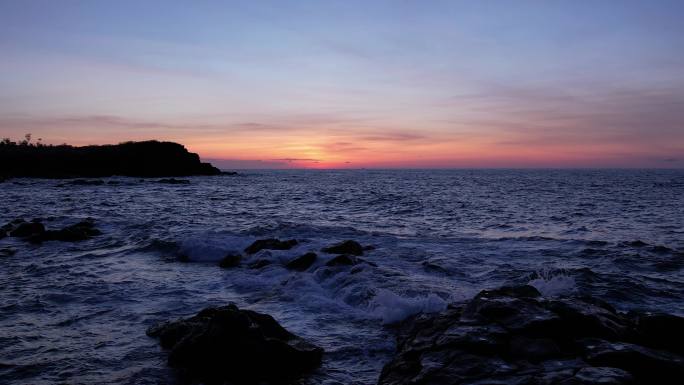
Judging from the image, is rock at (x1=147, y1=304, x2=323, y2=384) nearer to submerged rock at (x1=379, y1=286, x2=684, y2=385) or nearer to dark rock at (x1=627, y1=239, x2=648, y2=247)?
submerged rock at (x1=379, y1=286, x2=684, y2=385)

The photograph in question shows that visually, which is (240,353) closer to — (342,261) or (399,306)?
(399,306)

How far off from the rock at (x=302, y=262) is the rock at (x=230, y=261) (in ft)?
7.31

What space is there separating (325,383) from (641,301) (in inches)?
378

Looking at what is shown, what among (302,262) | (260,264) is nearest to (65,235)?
(260,264)

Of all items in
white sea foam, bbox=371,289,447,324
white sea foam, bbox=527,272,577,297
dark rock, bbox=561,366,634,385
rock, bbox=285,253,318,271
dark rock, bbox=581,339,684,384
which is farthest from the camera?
rock, bbox=285,253,318,271

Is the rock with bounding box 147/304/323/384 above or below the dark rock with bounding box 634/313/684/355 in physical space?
below

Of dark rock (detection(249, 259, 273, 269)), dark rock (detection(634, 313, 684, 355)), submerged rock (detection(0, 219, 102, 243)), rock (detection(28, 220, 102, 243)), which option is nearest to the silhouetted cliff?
submerged rock (detection(0, 219, 102, 243))

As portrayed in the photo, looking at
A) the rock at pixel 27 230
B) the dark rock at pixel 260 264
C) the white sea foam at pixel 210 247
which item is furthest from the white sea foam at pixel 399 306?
the rock at pixel 27 230

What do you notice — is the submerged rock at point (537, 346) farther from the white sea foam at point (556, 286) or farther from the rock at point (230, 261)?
the rock at point (230, 261)

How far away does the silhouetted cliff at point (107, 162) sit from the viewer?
93.5 metres

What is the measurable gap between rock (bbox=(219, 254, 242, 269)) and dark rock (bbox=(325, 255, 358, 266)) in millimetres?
3776

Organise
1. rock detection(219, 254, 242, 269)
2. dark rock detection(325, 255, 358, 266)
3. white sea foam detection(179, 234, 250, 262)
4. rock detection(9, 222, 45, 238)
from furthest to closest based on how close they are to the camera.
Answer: rock detection(9, 222, 45, 238) < white sea foam detection(179, 234, 250, 262) < rock detection(219, 254, 242, 269) < dark rock detection(325, 255, 358, 266)

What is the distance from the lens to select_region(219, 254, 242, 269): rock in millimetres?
16797

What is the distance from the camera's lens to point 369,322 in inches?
408
